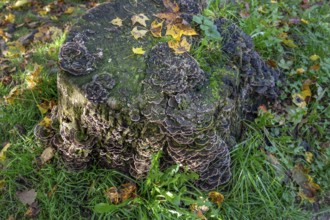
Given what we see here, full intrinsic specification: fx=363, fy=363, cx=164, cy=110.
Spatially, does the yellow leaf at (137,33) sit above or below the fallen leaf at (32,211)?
above

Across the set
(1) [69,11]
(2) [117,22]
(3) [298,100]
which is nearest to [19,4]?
(1) [69,11]

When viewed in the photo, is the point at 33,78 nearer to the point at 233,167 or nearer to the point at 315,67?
the point at 233,167

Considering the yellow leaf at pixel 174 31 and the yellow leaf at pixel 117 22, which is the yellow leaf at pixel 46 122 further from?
the yellow leaf at pixel 174 31

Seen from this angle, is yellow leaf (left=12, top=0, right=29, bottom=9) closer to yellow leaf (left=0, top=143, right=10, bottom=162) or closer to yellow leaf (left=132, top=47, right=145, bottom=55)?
yellow leaf (left=0, top=143, right=10, bottom=162)

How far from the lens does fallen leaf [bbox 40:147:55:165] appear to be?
363cm

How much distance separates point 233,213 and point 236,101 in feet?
3.58

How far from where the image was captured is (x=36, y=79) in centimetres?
419

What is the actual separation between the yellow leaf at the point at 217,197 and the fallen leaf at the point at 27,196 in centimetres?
168

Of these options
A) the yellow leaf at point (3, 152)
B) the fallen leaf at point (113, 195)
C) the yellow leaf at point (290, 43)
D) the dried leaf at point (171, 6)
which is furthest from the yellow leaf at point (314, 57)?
the yellow leaf at point (3, 152)

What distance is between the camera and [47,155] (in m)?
3.64

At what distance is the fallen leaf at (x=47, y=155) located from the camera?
3.63 meters

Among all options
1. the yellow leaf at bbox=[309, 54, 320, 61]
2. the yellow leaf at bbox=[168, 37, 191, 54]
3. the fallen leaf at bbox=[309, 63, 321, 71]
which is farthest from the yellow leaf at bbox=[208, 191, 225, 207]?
the yellow leaf at bbox=[309, 54, 320, 61]

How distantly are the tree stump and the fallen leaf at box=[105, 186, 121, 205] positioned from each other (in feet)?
0.80

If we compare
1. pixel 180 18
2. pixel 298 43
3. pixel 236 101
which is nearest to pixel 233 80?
pixel 236 101
